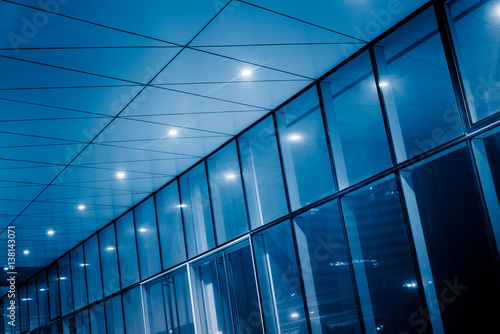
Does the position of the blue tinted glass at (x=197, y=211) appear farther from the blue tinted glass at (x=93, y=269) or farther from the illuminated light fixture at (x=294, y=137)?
the blue tinted glass at (x=93, y=269)

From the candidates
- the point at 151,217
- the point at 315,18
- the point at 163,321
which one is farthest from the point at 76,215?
the point at 315,18

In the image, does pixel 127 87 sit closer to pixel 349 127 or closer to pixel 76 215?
pixel 349 127

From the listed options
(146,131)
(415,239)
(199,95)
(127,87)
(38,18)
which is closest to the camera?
(38,18)

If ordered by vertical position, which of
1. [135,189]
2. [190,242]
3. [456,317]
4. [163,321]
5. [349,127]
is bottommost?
[456,317]

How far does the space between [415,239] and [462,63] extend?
2.24 meters

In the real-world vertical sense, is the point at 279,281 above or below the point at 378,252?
below

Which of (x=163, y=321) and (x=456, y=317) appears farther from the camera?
(x=163, y=321)

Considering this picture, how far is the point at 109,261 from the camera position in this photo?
1394 cm

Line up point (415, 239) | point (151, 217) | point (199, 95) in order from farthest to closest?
point (151, 217) → point (199, 95) → point (415, 239)

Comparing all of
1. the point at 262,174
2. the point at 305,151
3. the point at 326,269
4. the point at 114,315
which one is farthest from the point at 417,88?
the point at 114,315

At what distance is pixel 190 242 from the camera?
10.8 metres

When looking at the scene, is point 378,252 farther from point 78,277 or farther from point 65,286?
point 65,286

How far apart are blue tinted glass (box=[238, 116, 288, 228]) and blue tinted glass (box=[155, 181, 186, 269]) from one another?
2616mm

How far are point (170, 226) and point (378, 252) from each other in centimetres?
549
